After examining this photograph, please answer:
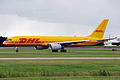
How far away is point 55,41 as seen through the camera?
73.8 m

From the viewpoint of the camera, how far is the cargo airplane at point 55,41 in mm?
68938

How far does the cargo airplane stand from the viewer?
68.9 m

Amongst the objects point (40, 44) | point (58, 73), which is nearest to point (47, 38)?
point (40, 44)

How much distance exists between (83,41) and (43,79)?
5465 centimetres

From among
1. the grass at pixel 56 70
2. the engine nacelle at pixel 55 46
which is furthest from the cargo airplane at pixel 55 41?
the grass at pixel 56 70

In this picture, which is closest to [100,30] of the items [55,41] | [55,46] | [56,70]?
[55,41]

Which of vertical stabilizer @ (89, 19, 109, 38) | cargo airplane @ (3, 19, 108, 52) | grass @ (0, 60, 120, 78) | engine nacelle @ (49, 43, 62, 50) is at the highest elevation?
vertical stabilizer @ (89, 19, 109, 38)

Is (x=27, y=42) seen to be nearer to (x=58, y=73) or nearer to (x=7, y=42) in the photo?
(x=7, y=42)

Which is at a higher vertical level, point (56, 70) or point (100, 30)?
point (100, 30)

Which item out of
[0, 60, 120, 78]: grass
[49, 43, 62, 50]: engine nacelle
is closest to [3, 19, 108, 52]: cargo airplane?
[49, 43, 62, 50]: engine nacelle

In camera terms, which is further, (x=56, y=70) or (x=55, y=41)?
(x=55, y=41)

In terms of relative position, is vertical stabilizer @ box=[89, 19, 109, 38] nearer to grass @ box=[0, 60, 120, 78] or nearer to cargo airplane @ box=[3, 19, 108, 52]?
cargo airplane @ box=[3, 19, 108, 52]

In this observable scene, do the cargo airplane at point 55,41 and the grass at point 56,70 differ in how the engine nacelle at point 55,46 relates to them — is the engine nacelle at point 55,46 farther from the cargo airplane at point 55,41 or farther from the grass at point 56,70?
the grass at point 56,70

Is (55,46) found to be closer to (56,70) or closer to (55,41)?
(55,41)
